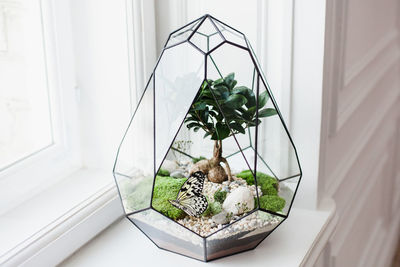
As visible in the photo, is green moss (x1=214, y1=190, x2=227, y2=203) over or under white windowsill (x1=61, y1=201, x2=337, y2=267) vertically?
over

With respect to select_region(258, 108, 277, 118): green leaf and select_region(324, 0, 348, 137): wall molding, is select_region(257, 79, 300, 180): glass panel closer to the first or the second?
select_region(258, 108, 277, 118): green leaf

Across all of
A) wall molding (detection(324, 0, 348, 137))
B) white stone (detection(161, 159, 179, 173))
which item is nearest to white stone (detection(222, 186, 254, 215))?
white stone (detection(161, 159, 179, 173))

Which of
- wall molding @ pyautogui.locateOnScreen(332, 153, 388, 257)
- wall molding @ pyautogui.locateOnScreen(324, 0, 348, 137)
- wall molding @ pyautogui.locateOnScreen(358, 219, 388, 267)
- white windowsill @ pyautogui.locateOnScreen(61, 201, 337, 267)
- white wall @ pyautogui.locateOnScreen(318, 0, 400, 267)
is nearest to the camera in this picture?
white windowsill @ pyautogui.locateOnScreen(61, 201, 337, 267)

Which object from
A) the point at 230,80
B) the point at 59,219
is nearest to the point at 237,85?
the point at 230,80

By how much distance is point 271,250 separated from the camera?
0.98 meters

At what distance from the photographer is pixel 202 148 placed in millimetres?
953

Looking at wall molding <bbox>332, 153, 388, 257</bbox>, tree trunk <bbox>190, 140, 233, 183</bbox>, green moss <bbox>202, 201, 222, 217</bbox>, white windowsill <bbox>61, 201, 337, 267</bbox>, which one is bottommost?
wall molding <bbox>332, 153, 388, 257</bbox>

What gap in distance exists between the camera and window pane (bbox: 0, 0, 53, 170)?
977mm

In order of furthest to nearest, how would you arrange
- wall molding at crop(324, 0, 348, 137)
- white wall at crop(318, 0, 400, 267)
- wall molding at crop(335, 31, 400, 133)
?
1. wall molding at crop(335, 31, 400, 133)
2. white wall at crop(318, 0, 400, 267)
3. wall molding at crop(324, 0, 348, 137)

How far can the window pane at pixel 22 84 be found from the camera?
0.98 m

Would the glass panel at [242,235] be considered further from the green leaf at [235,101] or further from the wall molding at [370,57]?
the wall molding at [370,57]

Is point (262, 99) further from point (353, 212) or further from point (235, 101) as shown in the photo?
point (353, 212)

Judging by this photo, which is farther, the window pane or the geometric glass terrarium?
the window pane

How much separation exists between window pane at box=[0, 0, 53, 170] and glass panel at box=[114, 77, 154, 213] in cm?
21
